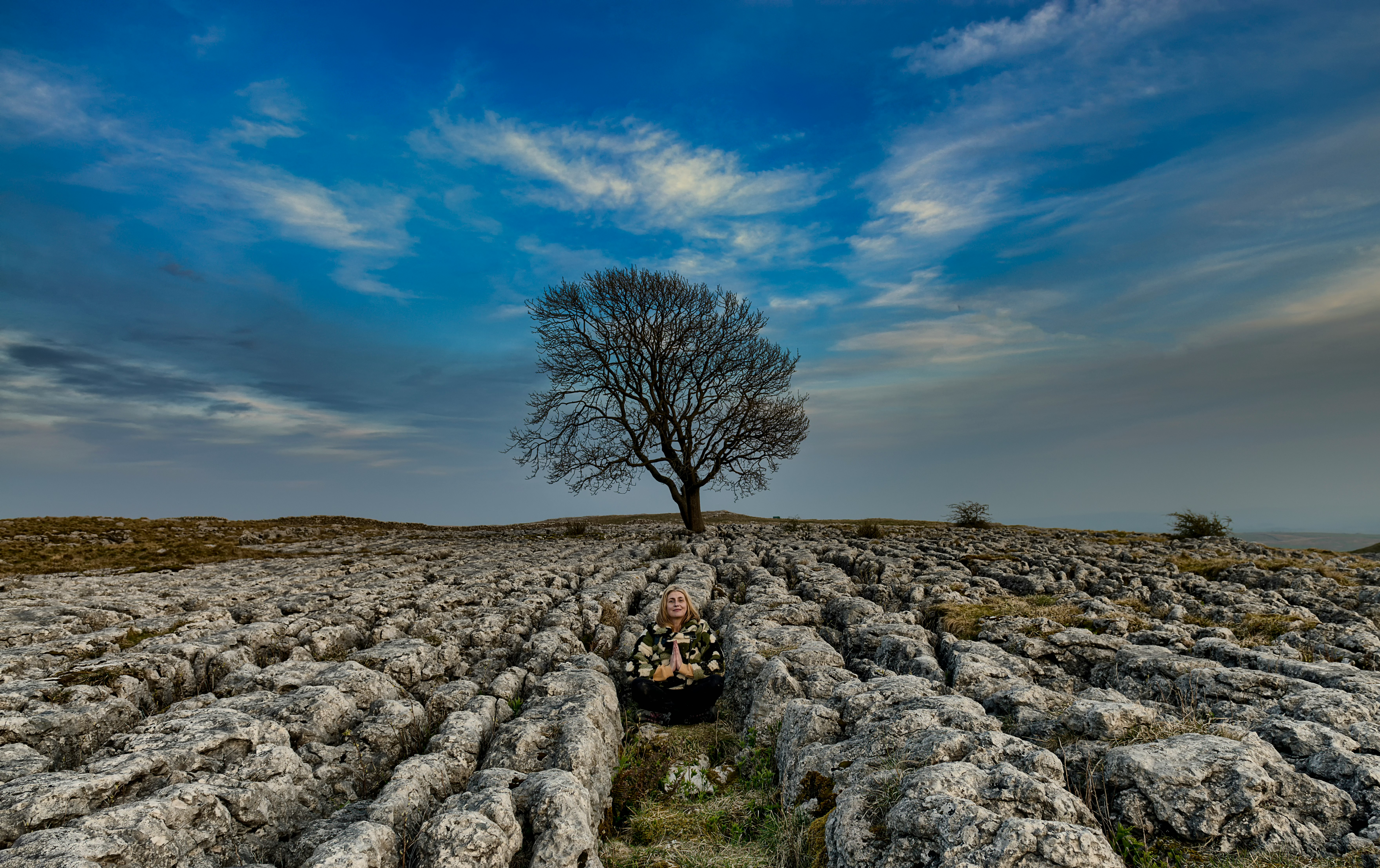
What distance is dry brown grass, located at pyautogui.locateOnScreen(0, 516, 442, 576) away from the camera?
22.8m

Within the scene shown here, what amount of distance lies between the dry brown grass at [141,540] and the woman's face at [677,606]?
1972cm

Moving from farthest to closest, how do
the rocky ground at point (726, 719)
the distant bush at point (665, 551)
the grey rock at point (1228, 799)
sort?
the distant bush at point (665, 551) < the rocky ground at point (726, 719) < the grey rock at point (1228, 799)

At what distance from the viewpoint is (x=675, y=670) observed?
9547 mm

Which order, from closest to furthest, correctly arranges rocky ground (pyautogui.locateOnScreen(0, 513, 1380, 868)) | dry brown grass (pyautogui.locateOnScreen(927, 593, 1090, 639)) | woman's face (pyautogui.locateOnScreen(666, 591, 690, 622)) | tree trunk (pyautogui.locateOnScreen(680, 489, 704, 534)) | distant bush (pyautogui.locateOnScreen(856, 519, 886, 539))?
rocky ground (pyautogui.locateOnScreen(0, 513, 1380, 868)), woman's face (pyautogui.locateOnScreen(666, 591, 690, 622)), dry brown grass (pyautogui.locateOnScreen(927, 593, 1090, 639)), distant bush (pyautogui.locateOnScreen(856, 519, 886, 539)), tree trunk (pyautogui.locateOnScreen(680, 489, 704, 534))

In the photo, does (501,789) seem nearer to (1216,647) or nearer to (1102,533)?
(1216,647)

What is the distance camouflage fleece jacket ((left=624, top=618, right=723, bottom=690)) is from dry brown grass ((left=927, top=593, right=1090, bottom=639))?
384 centimetres

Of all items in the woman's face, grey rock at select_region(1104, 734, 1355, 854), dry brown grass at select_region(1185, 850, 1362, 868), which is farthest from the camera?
the woman's face

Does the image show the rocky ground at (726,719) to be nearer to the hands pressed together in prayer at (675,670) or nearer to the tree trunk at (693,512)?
the hands pressed together in prayer at (675,670)

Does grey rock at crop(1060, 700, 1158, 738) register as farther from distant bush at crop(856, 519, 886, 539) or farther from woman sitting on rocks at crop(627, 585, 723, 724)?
distant bush at crop(856, 519, 886, 539)

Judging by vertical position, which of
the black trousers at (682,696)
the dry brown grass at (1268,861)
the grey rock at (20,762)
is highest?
the grey rock at (20,762)

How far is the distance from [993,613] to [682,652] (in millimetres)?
5696

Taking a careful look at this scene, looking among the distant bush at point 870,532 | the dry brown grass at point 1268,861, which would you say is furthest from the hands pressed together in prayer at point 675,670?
the distant bush at point 870,532

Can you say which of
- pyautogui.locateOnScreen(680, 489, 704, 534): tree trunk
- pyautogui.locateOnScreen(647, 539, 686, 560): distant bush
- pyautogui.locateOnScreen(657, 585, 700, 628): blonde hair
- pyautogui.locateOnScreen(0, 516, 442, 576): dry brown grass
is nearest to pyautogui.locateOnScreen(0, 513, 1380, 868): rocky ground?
pyautogui.locateOnScreen(657, 585, 700, 628): blonde hair

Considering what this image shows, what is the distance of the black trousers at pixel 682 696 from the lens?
30.9 feet
